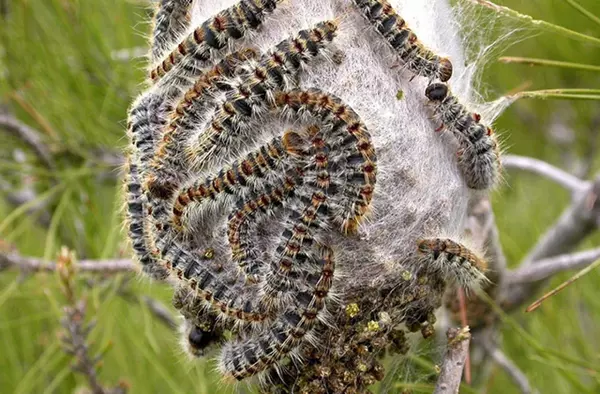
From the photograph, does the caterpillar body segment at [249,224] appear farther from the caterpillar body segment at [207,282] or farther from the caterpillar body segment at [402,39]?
the caterpillar body segment at [402,39]

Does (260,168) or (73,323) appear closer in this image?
(260,168)

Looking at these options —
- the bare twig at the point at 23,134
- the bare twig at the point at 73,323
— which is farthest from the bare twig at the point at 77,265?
the bare twig at the point at 23,134

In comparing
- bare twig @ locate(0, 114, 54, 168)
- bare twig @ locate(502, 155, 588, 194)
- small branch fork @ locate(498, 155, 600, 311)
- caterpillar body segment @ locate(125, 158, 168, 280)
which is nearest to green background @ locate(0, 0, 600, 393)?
bare twig @ locate(0, 114, 54, 168)

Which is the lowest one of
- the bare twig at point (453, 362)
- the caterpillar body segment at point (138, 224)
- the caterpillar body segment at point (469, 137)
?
the caterpillar body segment at point (138, 224)

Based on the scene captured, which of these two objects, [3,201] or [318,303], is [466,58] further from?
[3,201]

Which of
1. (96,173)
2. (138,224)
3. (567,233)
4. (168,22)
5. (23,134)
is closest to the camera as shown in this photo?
(138,224)

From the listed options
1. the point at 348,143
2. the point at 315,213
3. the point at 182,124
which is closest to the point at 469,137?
the point at 348,143

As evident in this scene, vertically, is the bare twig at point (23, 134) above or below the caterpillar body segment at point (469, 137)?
below

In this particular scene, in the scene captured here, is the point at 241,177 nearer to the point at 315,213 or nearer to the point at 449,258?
the point at 315,213
